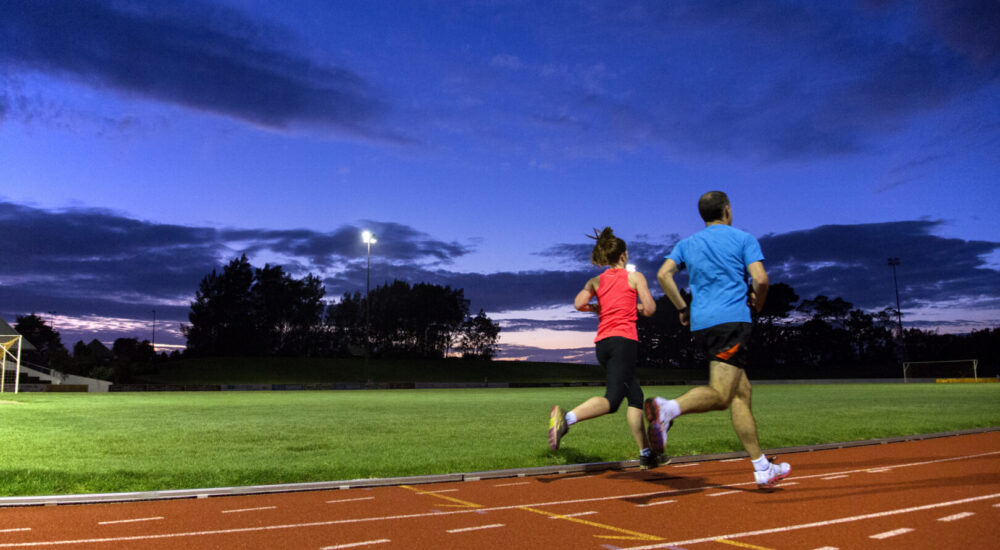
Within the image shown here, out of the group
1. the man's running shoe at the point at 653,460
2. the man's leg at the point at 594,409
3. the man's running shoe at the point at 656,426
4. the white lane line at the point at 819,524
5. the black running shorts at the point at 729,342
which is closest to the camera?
the white lane line at the point at 819,524

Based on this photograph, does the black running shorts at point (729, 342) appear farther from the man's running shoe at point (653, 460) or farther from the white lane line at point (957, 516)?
the white lane line at point (957, 516)

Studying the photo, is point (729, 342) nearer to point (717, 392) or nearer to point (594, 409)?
point (717, 392)

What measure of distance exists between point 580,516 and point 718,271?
215 cm

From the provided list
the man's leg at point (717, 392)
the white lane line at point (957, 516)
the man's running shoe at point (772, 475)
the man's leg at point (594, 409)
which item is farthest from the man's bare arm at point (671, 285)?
the white lane line at point (957, 516)

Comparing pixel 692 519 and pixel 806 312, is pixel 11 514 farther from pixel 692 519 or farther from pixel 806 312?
pixel 806 312

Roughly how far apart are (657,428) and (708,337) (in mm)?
808

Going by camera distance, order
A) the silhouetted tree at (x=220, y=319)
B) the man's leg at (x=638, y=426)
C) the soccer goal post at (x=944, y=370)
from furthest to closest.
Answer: the silhouetted tree at (x=220, y=319)
the soccer goal post at (x=944, y=370)
the man's leg at (x=638, y=426)

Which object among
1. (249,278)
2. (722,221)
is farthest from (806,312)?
(722,221)

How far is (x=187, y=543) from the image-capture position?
427cm

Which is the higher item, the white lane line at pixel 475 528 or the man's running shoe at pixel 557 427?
the man's running shoe at pixel 557 427

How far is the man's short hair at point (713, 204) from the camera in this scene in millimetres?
5809

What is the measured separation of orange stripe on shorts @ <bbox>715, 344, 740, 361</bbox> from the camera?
5.21 metres

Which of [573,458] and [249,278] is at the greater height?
[249,278]

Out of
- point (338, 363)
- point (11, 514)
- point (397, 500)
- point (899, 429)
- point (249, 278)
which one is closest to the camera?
point (11, 514)
